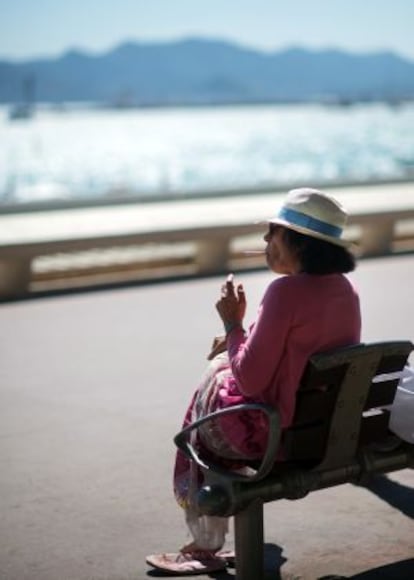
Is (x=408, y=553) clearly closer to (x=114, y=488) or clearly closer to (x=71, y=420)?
(x=114, y=488)

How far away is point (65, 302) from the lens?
387 inches

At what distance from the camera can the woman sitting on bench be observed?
12.5 ft

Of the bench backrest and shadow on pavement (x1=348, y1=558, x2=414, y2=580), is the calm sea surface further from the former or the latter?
the bench backrest

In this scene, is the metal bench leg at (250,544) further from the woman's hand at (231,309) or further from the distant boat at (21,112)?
the distant boat at (21,112)

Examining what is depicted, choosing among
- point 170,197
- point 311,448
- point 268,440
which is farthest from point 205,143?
point 268,440

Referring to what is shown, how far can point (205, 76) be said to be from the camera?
210 feet

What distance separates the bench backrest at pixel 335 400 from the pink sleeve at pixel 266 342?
0.11 metres

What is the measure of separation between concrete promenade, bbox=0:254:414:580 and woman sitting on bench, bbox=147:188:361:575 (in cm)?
61

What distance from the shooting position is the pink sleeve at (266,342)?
3793mm

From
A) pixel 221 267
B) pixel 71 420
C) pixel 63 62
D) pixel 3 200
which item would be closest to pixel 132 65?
pixel 63 62

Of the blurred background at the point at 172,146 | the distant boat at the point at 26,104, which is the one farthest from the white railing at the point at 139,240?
the distant boat at the point at 26,104

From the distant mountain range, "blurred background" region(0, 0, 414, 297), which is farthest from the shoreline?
the distant mountain range

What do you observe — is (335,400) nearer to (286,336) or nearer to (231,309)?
(286,336)

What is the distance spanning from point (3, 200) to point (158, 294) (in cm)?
574
